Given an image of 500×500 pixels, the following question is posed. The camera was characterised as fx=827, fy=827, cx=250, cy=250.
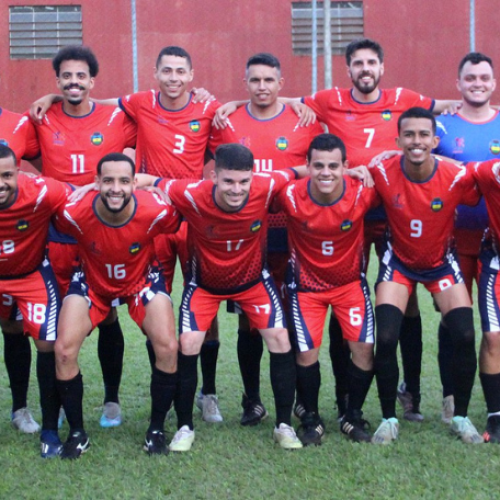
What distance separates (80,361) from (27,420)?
6.37 ft

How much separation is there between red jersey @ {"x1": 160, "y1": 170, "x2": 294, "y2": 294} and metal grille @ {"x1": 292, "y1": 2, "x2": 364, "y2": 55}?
9664 millimetres

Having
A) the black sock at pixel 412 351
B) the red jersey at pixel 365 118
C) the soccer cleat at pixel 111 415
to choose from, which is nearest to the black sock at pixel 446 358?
the black sock at pixel 412 351

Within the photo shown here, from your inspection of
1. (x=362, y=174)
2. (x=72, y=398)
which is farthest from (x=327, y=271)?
(x=72, y=398)

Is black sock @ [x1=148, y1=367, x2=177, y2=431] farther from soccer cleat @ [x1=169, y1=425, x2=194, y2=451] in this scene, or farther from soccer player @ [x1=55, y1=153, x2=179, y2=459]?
soccer cleat @ [x1=169, y1=425, x2=194, y2=451]

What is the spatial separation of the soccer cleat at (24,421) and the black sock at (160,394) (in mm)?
880

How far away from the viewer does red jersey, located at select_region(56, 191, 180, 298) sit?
187 inches

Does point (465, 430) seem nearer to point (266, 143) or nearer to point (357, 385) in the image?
point (357, 385)

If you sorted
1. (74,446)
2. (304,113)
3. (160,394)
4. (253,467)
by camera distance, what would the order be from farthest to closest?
(304,113) → (160,394) → (74,446) → (253,467)

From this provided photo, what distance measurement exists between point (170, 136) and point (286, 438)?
214 cm

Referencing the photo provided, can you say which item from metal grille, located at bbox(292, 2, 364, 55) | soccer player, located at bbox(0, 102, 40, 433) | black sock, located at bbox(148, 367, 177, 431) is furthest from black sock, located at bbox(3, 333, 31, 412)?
metal grille, located at bbox(292, 2, 364, 55)

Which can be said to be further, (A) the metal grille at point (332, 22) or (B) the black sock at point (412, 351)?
(A) the metal grille at point (332, 22)

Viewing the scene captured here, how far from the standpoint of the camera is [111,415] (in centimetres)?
539

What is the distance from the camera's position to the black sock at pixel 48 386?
4.80 metres

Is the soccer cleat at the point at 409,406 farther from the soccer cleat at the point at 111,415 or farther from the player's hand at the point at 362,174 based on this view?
the soccer cleat at the point at 111,415
